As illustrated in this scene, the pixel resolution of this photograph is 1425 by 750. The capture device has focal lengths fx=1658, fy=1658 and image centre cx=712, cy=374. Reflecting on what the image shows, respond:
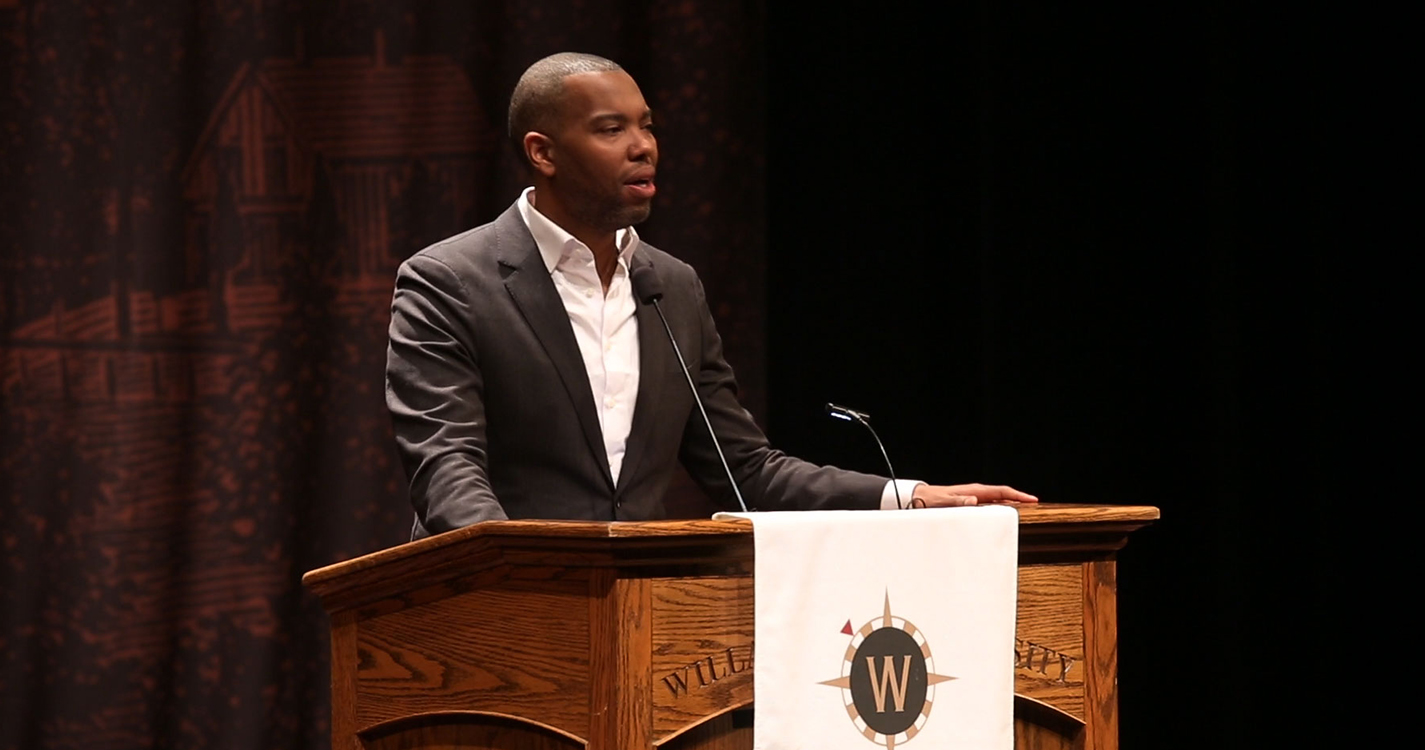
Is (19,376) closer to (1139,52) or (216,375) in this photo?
(216,375)

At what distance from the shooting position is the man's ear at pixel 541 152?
2.55 metres

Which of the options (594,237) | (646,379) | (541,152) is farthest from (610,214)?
(646,379)

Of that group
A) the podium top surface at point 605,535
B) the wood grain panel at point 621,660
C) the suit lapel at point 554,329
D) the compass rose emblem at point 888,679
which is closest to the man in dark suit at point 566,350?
the suit lapel at point 554,329

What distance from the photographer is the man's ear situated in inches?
100

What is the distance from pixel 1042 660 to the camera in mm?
1953

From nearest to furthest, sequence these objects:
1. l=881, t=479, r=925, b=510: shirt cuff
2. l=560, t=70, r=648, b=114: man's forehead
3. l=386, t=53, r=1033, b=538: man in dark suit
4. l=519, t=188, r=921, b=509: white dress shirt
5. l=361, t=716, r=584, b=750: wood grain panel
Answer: l=361, t=716, r=584, b=750: wood grain panel < l=881, t=479, r=925, b=510: shirt cuff < l=386, t=53, r=1033, b=538: man in dark suit < l=519, t=188, r=921, b=509: white dress shirt < l=560, t=70, r=648, b=114: man's forehead

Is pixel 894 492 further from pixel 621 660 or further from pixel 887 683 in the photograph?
pixel 621 660

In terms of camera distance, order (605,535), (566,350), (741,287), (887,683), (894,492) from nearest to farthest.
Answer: (605,535), (887,683), (894,492), (566,350), (741,287)

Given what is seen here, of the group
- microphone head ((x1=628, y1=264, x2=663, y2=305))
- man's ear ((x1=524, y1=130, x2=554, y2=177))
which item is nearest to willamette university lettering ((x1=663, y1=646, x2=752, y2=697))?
microphone head ((x1=628, y1=264, x2=663, y2=305))

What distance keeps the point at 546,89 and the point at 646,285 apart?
0.37 metres

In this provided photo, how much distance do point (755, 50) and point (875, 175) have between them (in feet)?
1.92

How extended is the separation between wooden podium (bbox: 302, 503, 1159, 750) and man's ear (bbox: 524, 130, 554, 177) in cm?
83

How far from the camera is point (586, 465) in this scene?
238cm

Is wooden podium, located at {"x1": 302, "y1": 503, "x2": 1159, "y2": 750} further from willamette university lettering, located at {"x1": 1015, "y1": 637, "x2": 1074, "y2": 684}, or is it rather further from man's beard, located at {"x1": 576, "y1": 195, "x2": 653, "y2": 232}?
man's beard, located at {"x1": 576, "y1": 195, "x2": 653, "y2": 232}
